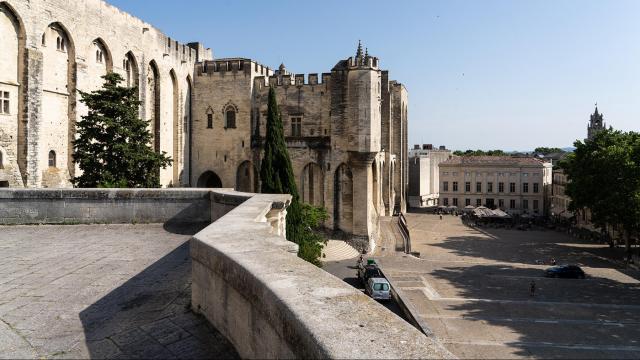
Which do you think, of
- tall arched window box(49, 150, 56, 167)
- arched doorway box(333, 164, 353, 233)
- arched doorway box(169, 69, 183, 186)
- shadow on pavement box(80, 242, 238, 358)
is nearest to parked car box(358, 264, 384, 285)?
arched doorway box(333, 164, 353, 233)

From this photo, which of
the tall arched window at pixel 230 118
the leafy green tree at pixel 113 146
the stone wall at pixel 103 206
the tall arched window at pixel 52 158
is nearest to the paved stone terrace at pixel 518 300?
the stone wall at pixel 103 206

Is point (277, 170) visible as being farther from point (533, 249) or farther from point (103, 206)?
point (533, 249)

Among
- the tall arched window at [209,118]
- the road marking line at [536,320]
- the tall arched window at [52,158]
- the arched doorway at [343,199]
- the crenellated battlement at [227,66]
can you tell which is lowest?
the road marking line at [536,320]

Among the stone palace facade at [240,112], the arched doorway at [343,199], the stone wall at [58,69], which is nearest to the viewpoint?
the stone wall at [58,69]

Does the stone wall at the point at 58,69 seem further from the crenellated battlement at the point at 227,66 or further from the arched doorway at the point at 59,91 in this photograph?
the crenellated battlement at the point at 227,66

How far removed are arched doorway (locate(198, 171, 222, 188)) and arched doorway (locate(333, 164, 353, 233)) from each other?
9.06 meters

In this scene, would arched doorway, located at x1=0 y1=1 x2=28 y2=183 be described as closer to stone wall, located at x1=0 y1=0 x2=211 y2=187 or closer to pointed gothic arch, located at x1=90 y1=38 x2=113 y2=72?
stone wall, located at x1=0 y1=0 x2=211 y2=187

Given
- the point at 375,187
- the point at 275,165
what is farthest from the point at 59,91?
the point at 375,187

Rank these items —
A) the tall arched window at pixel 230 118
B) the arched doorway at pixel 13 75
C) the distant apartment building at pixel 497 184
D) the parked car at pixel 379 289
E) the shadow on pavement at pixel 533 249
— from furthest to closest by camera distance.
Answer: the distant apartment building at pixel 497 184 < the tall arched window at pixel 230 118 < the shadow on pavement at pixel 533 249 < the parked car at pixel 379 289 < the arched doorway at pixel 13 75

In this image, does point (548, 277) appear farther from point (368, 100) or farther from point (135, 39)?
point (135, 39)

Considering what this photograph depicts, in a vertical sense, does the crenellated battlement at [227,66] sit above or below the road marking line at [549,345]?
above

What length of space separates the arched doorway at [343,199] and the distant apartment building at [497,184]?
39194mm

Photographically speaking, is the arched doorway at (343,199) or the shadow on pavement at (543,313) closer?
the shadow on pavement at (543,313)

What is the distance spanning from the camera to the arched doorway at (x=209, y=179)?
1468 inches
